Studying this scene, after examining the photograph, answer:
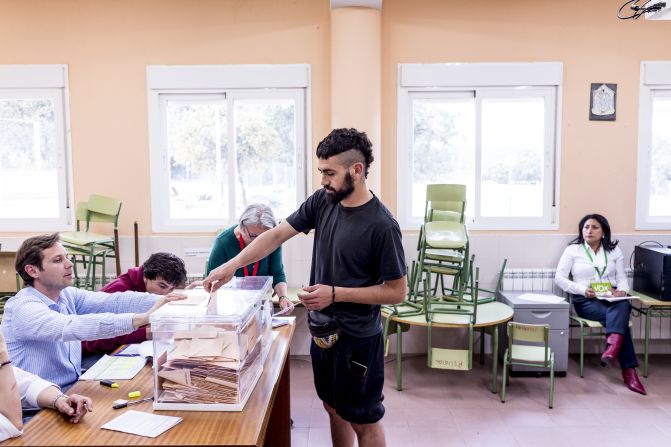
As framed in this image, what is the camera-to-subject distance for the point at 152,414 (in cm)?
181

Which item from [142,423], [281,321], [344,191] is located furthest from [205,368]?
[281,321]

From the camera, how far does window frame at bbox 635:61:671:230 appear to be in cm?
490

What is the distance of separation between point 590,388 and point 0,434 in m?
4.06

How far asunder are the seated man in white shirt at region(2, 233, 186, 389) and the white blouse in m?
3.69

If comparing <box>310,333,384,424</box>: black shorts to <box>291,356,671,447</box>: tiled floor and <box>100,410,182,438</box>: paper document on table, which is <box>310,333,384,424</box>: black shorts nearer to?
<box>100,410,182,438</box>: paper document on table

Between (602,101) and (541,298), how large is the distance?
74.0 inches

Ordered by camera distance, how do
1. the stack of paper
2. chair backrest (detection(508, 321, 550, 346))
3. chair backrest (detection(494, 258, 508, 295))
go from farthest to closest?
1. chair backrest (detection(494, 258, 508, 295))
2. chair backrest (detection(508, 321, 550, 346))
3. the stack of paper

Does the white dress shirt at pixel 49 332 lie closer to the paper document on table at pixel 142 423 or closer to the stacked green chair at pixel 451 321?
the paper document on table at pixel 142 423

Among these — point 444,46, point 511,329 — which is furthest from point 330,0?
point 511,329

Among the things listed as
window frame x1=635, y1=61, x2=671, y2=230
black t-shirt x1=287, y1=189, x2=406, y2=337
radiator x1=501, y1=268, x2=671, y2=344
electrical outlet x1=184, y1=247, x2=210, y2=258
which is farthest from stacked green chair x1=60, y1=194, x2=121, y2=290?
window frame x1=635, y1=61, x2=671, y2=230

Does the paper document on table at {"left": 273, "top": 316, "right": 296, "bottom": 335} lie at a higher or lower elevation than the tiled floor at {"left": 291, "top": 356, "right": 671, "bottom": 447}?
higher

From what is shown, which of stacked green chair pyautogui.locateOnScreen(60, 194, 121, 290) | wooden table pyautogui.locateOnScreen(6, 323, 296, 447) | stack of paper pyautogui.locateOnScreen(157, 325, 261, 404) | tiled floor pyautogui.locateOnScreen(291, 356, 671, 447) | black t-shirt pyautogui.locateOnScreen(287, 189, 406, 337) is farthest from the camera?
stacked green chair pyautogui.locateOnScreen(60, 194, 121, 290)

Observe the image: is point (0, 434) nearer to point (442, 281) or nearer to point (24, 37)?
point (442, 281)

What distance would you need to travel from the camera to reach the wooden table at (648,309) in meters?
4.52
